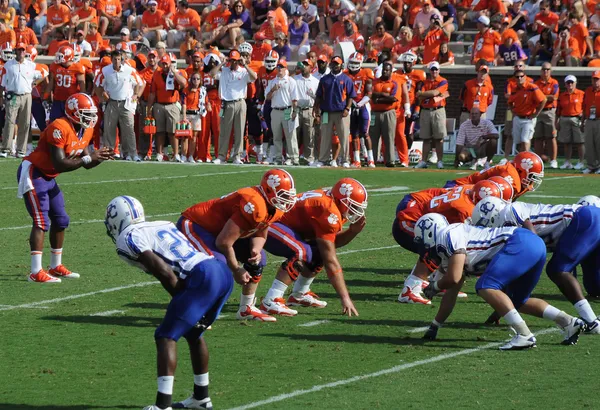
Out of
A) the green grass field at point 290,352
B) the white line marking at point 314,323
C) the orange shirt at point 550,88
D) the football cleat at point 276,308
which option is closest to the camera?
the green grass field at point 290,352

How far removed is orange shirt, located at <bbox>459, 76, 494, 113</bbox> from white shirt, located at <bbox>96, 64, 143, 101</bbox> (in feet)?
19.4

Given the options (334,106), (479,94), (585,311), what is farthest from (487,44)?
(585,311)

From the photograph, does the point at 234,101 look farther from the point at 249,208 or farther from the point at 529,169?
the point at 249,208

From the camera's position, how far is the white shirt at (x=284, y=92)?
21328mm

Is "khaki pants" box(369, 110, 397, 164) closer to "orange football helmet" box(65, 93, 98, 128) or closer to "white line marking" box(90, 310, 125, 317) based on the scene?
"orange football helmet" box(65, 93, 98, 128)

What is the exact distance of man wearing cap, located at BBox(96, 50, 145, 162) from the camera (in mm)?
21094

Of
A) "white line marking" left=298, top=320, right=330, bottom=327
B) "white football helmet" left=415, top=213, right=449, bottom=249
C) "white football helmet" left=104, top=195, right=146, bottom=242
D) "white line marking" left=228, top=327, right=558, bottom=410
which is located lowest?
"white line marking" left=298, top=320, right=330, bottom=327

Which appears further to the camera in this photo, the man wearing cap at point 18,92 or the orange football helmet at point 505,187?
the man wearing cap at point 18,92

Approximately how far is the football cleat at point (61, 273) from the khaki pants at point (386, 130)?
1081 cm

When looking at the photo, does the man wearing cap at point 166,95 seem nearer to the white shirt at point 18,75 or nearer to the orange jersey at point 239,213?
the white shirt at point 18,75

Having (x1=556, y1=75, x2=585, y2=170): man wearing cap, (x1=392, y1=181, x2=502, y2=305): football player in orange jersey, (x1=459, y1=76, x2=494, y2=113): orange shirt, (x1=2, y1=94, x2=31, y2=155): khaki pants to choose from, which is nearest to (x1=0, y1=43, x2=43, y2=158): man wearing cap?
(x1=2, y1=94, x2=31, y2=155): khaki pants

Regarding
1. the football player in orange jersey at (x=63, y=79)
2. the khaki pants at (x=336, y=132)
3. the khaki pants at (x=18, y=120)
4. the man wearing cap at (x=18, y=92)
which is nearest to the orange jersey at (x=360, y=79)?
the khaki pants at (x=336, y=132)

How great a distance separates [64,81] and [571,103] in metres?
9.28

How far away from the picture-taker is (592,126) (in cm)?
2127
